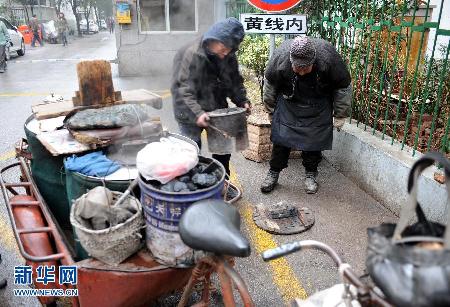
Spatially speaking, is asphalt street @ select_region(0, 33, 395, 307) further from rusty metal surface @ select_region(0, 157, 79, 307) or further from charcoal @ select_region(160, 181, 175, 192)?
charcoal @ select_region(160, 181, 175, 192)

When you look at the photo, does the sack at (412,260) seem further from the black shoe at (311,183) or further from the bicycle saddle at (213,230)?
the black shoe at (311,183)

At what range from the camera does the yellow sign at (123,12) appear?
1056 centimetres

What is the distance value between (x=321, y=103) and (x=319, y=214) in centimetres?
118

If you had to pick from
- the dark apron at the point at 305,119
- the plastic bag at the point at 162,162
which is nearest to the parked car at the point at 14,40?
the dark apron at the point at 305,119

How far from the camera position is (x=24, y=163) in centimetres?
324

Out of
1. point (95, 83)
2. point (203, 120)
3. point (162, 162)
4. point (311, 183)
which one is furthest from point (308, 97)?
point (162, 162)

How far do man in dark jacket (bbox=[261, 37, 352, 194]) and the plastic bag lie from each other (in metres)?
1.85

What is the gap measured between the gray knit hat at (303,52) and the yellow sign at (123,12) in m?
8.31

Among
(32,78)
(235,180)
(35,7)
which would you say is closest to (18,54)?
(32,78)

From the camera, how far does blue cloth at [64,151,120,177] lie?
2440mm

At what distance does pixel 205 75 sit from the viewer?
3.73 m

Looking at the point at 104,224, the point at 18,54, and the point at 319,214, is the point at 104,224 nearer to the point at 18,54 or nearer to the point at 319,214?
the point at 319,214

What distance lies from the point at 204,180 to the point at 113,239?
59 centimetres

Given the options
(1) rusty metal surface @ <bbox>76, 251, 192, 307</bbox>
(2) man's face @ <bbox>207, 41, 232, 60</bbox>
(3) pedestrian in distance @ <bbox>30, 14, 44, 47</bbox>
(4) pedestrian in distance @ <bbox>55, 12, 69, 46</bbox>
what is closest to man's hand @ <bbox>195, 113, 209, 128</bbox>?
(2) man's face @ <bbox>207, 41, 232, 60</bbox>
